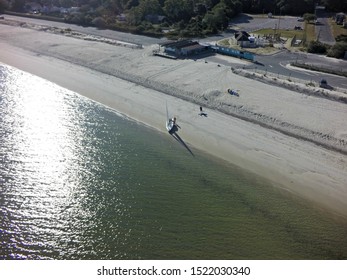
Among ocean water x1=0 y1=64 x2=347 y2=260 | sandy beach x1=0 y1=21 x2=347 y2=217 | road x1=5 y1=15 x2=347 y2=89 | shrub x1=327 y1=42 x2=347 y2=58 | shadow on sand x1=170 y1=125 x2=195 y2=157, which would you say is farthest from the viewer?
shrub x1=327 y1=42 x2=347 y2=58

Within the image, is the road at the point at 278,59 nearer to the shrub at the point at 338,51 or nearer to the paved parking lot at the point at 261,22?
the paved parking lot at the point at 261,22

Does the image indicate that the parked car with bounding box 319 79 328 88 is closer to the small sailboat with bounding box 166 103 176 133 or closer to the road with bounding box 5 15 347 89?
the road with bounding box 5 15 347 89

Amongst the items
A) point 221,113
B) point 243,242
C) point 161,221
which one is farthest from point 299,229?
point 221,113

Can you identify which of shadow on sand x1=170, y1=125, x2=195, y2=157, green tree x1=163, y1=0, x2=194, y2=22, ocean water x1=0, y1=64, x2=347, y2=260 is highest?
green tree x1=163, y1=0, x2=194, y2=22

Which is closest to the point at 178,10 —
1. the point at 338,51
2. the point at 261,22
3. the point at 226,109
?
the point at 261,22

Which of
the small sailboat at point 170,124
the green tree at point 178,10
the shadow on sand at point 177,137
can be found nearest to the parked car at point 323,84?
the small sailboat at point 170,124

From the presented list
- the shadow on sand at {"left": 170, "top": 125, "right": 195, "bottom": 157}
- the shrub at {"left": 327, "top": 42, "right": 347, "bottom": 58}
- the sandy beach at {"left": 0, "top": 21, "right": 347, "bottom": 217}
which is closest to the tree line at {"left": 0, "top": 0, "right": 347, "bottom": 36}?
the sandy beach at {"left": 0, "top": 21, "right": 347, "bottom": 217}

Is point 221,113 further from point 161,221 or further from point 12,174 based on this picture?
point 12,174

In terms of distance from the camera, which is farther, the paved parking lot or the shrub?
the paved parking lot
